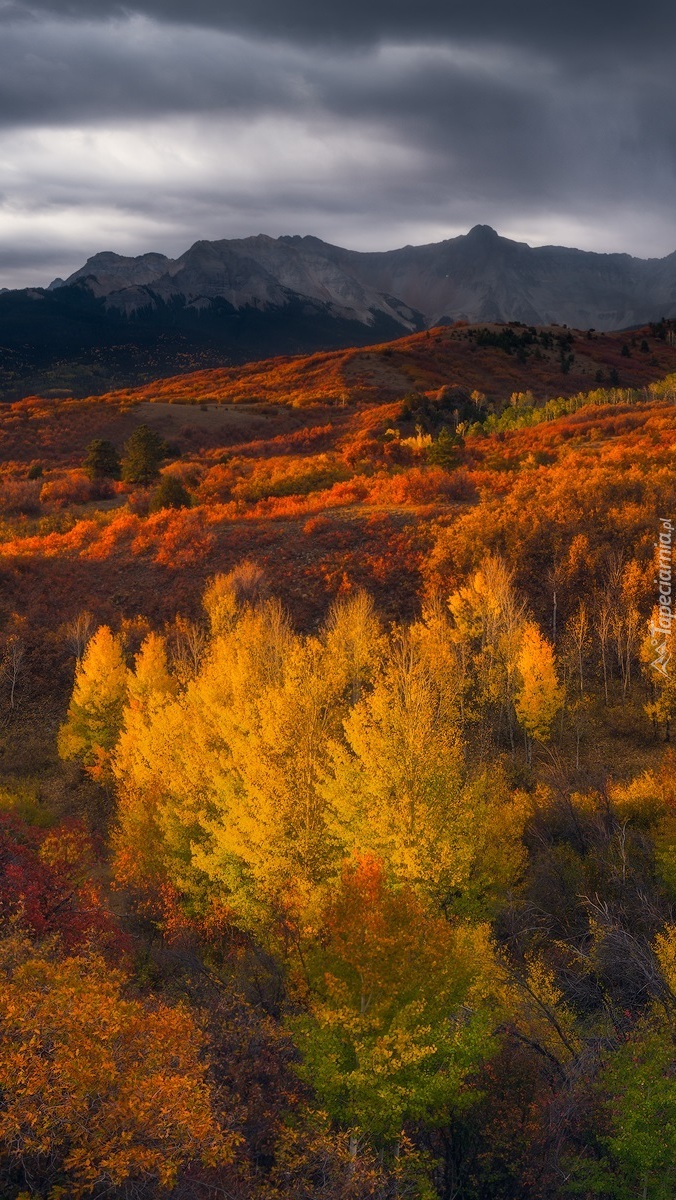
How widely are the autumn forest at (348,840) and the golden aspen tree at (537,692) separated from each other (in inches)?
9.5

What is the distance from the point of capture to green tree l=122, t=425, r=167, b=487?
7006 cm

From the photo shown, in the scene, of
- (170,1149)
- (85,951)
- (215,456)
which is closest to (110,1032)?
(170,1149)

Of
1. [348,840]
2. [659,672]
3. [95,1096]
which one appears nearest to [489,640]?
[659,672]

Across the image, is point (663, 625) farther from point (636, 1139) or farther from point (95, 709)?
point (95, 709)

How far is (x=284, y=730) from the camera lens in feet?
78.2

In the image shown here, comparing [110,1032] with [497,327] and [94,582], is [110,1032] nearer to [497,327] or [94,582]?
[94,582]

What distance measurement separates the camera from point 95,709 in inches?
1513

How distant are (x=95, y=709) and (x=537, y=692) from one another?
21.6 m

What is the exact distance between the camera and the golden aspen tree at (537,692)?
33438mm

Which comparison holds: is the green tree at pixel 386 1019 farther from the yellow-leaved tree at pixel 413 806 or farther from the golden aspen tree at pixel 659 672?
the golden aspen tree at pixel 659 672

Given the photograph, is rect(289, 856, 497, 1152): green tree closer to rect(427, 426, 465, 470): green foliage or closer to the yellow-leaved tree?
the yellow-leaved tree

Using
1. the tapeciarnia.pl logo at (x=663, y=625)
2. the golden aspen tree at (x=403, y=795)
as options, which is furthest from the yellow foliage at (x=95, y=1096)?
the tapeciarnia.pl logo at (x=663, y=625)

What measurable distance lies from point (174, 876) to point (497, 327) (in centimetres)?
12979

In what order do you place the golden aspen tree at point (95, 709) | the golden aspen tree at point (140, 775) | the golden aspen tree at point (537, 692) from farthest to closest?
the golden aspen tree at point (95, 709) → the golden aspen tree at point (537, 692) → the golden aspen tree at point (140, 775)
